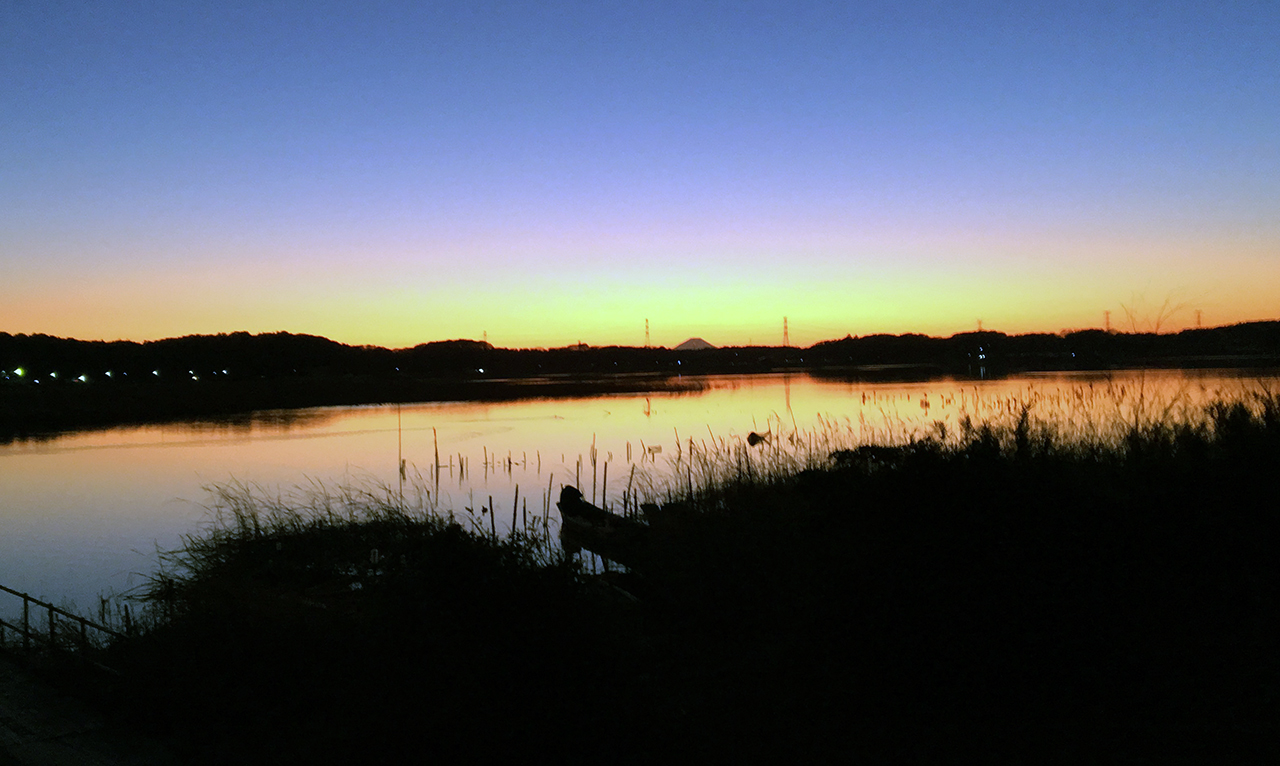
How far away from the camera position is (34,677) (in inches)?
299

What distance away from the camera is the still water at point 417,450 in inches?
623

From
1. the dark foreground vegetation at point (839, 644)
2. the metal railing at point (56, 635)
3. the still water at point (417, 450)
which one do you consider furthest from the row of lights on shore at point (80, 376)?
the dark foreground vegetation at point (839, 644)

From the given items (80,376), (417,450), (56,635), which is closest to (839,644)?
(56,635)

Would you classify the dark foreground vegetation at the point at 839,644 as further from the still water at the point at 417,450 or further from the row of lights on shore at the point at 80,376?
the row of lights on shore at the point at 80,376

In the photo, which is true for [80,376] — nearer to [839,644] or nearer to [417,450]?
[417,450]

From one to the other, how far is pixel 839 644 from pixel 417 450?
28.5 meters

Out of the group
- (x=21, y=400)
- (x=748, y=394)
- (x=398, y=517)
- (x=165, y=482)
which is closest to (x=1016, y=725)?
(x=398, y=517)

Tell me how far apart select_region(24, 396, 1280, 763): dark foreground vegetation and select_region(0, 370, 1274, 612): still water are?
657cm

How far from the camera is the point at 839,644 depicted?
5.88 meters

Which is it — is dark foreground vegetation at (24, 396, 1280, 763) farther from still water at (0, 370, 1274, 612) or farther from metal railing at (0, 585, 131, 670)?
still water at (0, 370, 1274, 612)

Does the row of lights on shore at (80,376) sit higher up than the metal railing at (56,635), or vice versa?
the row of lights on shore at (80,376)

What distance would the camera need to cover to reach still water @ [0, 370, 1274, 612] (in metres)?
15.8

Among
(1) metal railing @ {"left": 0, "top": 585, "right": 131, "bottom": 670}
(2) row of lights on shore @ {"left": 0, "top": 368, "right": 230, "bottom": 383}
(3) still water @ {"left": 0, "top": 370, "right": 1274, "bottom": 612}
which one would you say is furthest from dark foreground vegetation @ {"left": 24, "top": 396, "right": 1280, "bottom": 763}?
(2) row of lights on shore @ {"left": 0, "top": 368, "right": 230, "bottom": 383}

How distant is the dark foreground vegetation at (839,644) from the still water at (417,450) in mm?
6566
